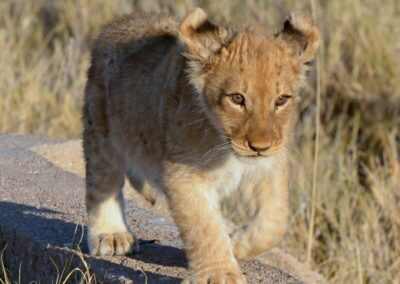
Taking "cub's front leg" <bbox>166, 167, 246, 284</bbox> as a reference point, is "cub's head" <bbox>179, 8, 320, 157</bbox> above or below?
above

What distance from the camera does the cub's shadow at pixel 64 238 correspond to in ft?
17.3

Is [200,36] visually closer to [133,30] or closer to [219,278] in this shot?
[219,278]

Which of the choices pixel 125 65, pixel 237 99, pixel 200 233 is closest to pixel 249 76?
pixel 237 99

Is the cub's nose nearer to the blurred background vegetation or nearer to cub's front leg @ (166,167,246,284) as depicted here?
cub's front leg @ (166,167,246,284)

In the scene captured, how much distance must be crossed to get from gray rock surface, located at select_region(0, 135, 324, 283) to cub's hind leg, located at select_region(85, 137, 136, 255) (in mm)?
90

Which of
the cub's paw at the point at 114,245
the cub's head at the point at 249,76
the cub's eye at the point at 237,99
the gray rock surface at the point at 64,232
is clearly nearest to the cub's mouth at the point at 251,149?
the cub's head at the point at 249,76

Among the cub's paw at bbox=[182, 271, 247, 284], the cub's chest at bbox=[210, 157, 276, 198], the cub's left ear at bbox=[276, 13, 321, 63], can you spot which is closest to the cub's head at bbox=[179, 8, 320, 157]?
the cub's left ear at bbox=[276, 13, 321, 63]

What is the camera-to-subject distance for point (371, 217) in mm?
7445

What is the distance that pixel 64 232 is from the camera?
5.89 meters

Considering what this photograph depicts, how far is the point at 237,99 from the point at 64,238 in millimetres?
1520

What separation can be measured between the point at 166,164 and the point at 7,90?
4393 mm

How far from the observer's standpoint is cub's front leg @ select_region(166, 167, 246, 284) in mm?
4715

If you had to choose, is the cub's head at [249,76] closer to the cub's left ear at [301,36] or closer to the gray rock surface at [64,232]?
the cub's left ear at [301,36]

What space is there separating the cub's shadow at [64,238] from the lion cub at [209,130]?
0.11 meters
